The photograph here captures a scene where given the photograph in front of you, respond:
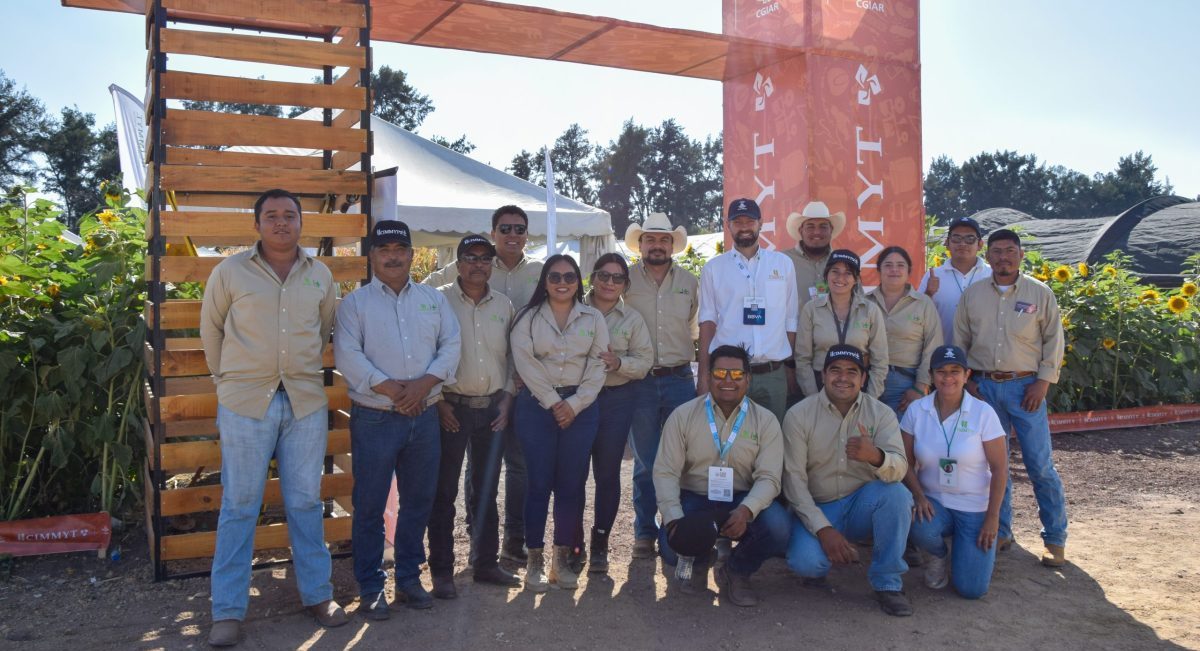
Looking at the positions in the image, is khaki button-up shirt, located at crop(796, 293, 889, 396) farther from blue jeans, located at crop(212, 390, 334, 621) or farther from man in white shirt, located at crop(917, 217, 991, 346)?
blue jeans, located at crop(212, 390, 334, 621)

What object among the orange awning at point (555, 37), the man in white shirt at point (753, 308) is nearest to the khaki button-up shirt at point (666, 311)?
the man in white shirt at point (753, 308)

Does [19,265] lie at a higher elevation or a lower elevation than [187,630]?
higher

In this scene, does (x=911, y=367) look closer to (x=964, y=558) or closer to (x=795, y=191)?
(x=964, y=558)

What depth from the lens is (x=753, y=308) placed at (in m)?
5.24

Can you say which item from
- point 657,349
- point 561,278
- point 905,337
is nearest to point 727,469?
point 657,349

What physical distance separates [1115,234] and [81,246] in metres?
19.6

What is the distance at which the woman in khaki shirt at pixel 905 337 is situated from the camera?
533 centimetres

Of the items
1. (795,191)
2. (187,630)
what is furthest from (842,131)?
(187,630)

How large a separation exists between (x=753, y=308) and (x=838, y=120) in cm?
332

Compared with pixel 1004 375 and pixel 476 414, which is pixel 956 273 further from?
pixel 476 414

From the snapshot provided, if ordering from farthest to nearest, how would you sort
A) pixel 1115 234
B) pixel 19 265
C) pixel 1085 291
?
pixel 1115 234 < pixel 1085 291 < pixel 19 265

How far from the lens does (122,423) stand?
527cm

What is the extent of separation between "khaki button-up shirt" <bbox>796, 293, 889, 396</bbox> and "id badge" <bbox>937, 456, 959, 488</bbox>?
51 centimetres

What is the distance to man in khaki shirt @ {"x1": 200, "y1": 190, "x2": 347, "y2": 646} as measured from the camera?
13.1 ft
